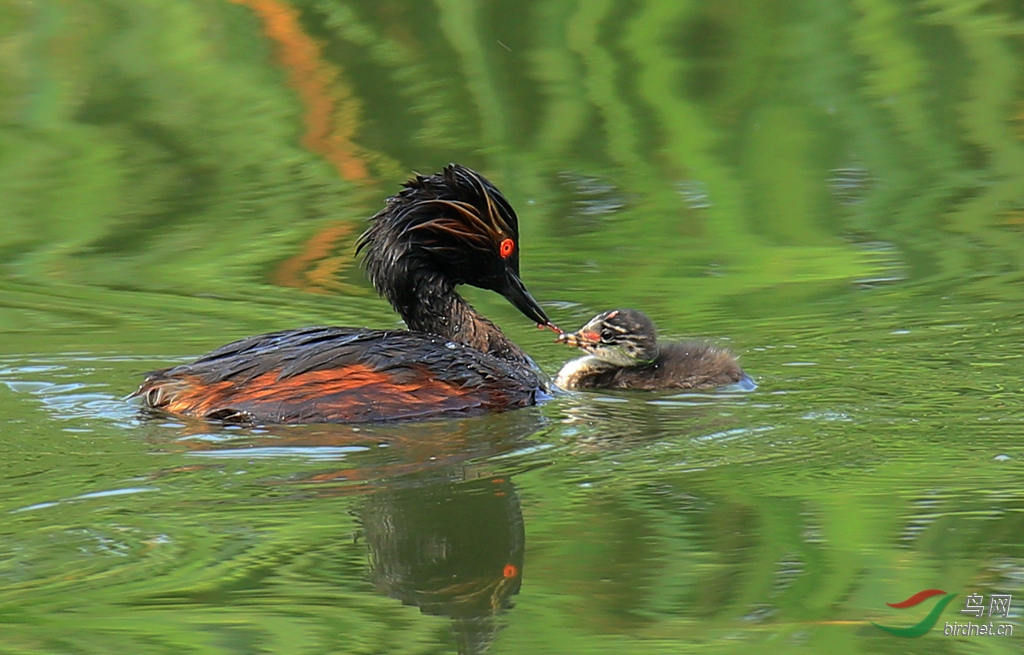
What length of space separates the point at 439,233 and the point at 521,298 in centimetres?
63

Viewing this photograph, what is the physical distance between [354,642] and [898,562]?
1.77 metres

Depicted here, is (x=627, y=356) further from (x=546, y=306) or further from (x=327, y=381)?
(x=327, y=381)

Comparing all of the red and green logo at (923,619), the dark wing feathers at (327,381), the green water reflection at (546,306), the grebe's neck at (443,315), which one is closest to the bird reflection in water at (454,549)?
the green water reflection at (546,306)

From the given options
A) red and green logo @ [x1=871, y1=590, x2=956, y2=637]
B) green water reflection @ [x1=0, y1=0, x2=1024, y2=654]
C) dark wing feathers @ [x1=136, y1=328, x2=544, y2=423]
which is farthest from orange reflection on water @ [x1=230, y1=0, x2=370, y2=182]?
red and green logo @ [x1=871, y1=590, x2=956, y2=637]

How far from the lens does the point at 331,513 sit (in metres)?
5.96

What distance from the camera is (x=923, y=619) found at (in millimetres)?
4938

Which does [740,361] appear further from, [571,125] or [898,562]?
[571,125]

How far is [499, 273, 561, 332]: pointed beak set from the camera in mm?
8459

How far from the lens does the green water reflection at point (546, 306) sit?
17.0 feet

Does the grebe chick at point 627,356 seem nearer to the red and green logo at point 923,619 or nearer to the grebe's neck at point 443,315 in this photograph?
the grebe's neck at point 443,315

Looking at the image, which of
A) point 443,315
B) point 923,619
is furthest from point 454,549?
point 443,315

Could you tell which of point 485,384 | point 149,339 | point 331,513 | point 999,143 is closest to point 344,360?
point 485,384

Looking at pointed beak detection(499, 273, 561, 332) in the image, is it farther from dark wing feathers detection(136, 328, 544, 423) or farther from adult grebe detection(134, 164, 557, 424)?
dark wing feathers detection(136, 328, 544, 423)

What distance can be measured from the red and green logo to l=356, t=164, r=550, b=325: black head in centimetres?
352
